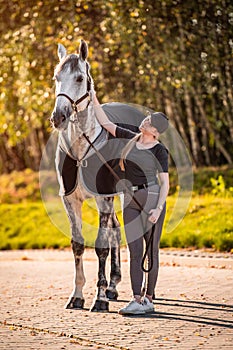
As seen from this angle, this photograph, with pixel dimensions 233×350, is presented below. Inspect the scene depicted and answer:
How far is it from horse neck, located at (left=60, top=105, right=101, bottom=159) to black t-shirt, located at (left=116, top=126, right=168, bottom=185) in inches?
30.1

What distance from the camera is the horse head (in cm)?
806

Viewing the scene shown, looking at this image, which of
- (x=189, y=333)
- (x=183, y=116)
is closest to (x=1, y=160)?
(x=183, y=116)

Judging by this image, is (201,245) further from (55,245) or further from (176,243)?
(55,245)

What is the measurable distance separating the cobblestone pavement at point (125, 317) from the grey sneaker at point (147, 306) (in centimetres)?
12

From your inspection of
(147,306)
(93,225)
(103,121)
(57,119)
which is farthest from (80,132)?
(93,225)

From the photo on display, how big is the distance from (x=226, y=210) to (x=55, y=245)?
335cm

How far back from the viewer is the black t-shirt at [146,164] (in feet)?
26.0

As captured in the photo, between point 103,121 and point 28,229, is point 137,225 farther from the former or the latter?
point 28,229

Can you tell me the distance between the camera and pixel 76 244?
9039 mm

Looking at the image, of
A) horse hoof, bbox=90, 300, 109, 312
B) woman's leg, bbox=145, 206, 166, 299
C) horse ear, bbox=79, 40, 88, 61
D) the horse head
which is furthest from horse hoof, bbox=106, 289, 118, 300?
horse ear, bbox=79, 40, 88, 61

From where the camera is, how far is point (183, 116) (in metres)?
20.0

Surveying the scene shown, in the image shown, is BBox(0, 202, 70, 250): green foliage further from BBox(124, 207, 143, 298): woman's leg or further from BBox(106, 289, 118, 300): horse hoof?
BBox(124, 207, 143, 298): woman's leg

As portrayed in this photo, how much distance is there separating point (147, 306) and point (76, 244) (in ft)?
4.44

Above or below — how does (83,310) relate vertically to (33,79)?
below
